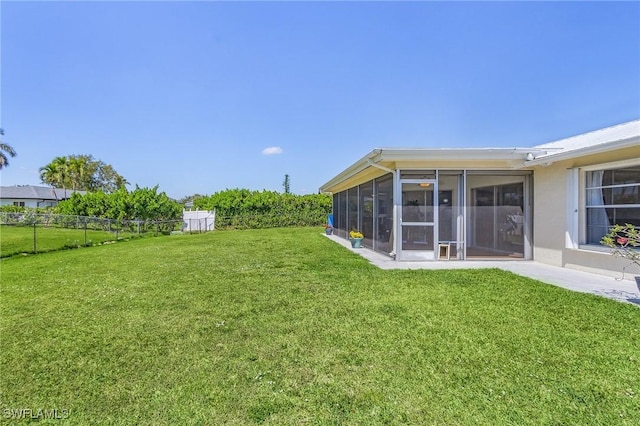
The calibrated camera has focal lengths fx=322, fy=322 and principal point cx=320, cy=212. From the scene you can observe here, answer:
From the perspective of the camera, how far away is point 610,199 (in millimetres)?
6562

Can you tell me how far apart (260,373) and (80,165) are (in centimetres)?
5352

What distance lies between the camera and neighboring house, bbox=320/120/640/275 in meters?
7.18

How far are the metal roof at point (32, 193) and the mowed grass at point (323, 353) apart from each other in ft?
160

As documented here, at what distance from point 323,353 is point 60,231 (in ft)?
66.9

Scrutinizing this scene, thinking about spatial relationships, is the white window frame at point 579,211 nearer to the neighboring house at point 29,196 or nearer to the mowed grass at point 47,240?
the mowed grass at point 47,240

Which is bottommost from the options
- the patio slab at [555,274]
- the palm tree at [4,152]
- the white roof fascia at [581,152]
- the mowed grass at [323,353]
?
the mowed grass at [323,353]

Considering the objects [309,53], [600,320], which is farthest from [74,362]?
[309,53]

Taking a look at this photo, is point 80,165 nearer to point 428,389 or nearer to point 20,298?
point 20,298

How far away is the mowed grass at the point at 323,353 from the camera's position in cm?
235

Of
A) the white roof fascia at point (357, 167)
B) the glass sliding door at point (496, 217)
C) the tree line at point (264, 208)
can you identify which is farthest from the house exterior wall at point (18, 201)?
the glass sliding door at point (496, 217)

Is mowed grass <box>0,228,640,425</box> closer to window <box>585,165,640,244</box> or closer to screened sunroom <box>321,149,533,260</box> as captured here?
window <box>585,165,640,244</box>

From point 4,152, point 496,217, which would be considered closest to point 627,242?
point 496,217

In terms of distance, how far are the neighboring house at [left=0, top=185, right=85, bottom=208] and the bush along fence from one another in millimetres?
30586

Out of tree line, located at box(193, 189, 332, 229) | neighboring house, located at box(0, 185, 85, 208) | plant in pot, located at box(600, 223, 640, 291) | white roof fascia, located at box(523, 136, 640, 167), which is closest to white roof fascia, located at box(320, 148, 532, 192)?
white roof fascia, located at box(523, 136, 640, 167)
